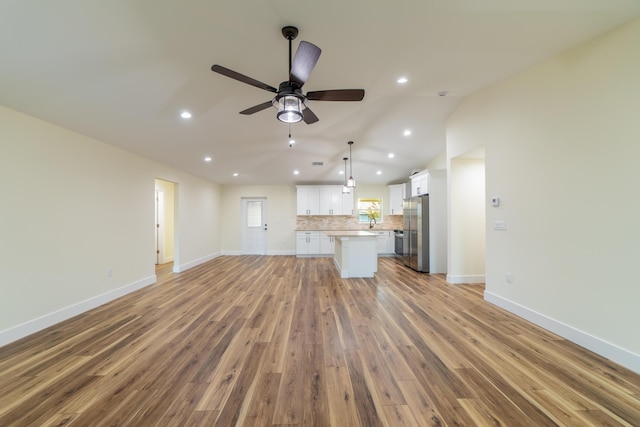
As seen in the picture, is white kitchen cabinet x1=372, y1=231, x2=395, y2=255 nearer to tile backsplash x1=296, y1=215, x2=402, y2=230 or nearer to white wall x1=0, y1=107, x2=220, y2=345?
tile backsplash x1=296, y1=215, x2=402, y2=230

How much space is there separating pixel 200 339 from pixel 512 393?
110 inches

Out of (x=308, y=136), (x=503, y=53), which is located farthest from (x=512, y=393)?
(x=308, y=136)

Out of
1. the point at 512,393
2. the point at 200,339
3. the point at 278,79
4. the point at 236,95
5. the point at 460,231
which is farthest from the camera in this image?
the point at 460,231

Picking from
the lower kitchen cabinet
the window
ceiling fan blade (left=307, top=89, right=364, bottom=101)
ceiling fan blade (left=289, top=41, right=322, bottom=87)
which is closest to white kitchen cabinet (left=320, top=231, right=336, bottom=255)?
the lower kitchen cabinet

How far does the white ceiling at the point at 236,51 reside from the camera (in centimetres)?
187

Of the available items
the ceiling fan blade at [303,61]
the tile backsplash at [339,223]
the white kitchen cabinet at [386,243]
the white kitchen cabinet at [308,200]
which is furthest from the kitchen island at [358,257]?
the ceiling fan blade at [303,61]

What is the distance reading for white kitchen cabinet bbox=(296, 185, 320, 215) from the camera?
26.2ft

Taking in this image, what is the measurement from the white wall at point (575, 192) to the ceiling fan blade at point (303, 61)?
9.07 feet

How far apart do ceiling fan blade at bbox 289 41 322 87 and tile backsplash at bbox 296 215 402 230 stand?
21.4ft

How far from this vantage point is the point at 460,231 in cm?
458

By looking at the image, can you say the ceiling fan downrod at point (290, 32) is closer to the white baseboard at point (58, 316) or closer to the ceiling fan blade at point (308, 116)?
the ceiling fan blade at point (308, 116)

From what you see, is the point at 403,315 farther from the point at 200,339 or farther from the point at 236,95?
the point at 236,95

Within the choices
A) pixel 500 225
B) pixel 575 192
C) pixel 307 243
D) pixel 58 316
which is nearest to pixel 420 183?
pixel 500 225

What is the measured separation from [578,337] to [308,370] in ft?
9.04
